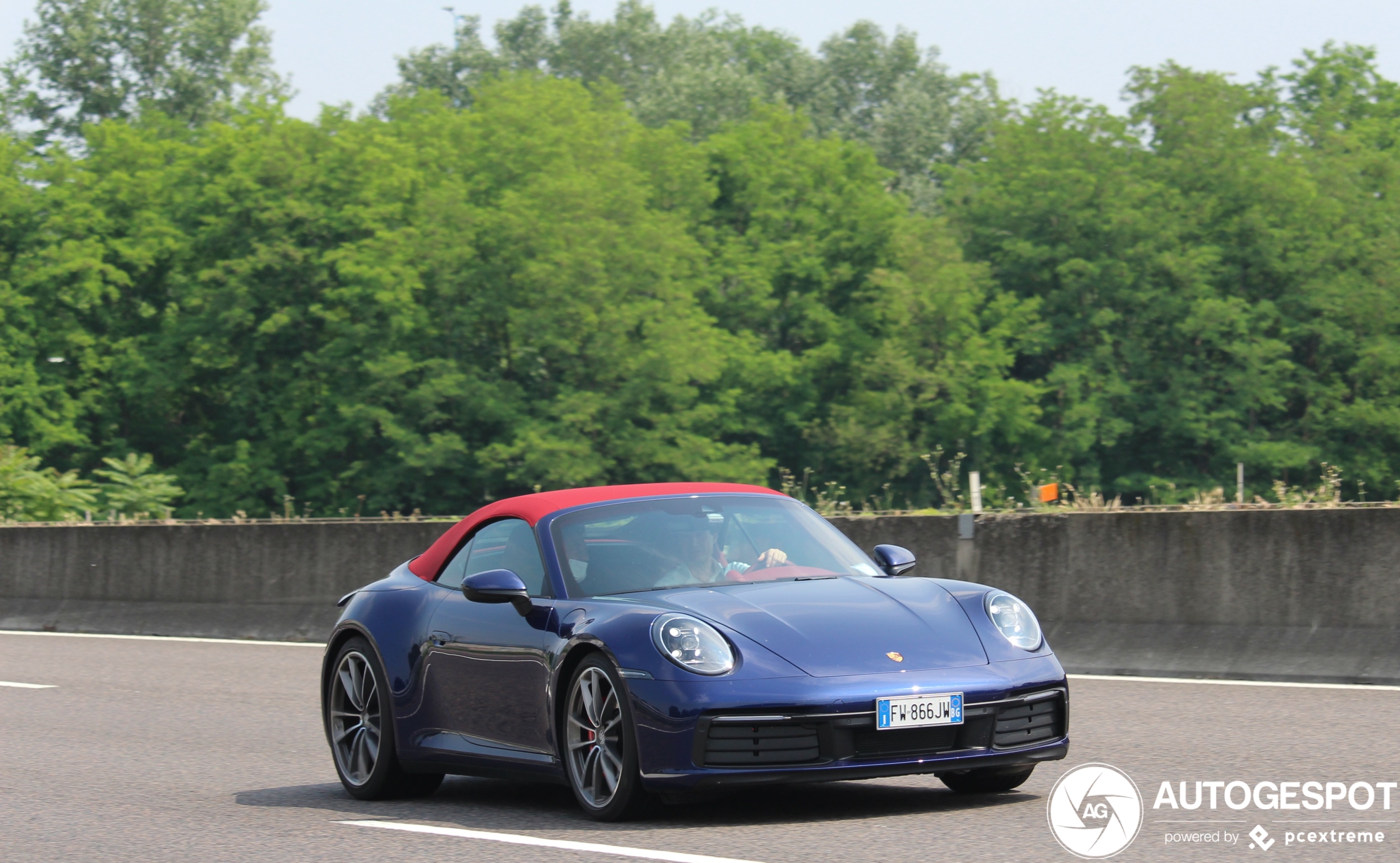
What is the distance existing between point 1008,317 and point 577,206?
1374 centimetres

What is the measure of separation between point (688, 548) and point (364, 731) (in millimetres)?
1829

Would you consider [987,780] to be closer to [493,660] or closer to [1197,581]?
[493,660]

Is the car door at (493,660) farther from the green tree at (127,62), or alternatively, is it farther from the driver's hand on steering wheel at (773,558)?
the green tree at (127,62)

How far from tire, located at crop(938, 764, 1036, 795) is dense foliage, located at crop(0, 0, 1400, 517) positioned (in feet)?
144

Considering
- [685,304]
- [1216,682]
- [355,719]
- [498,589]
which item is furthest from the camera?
[685,304]

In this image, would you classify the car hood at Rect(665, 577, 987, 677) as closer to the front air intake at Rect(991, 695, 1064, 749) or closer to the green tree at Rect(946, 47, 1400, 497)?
the front air intake at Rect(991, 695, 1064, 749)

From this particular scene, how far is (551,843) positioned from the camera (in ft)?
21.4

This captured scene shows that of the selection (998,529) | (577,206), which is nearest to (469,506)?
(577,206)

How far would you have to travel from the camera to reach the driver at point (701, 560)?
755 cm

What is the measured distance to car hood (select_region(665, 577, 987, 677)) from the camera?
262 inches

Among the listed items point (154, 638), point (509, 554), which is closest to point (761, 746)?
point (509, 554)

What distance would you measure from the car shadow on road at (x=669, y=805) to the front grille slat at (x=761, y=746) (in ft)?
1.14

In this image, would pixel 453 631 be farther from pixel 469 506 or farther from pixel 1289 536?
pixel 469 506

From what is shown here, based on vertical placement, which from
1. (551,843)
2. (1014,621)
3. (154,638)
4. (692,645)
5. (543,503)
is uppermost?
(543,503)
